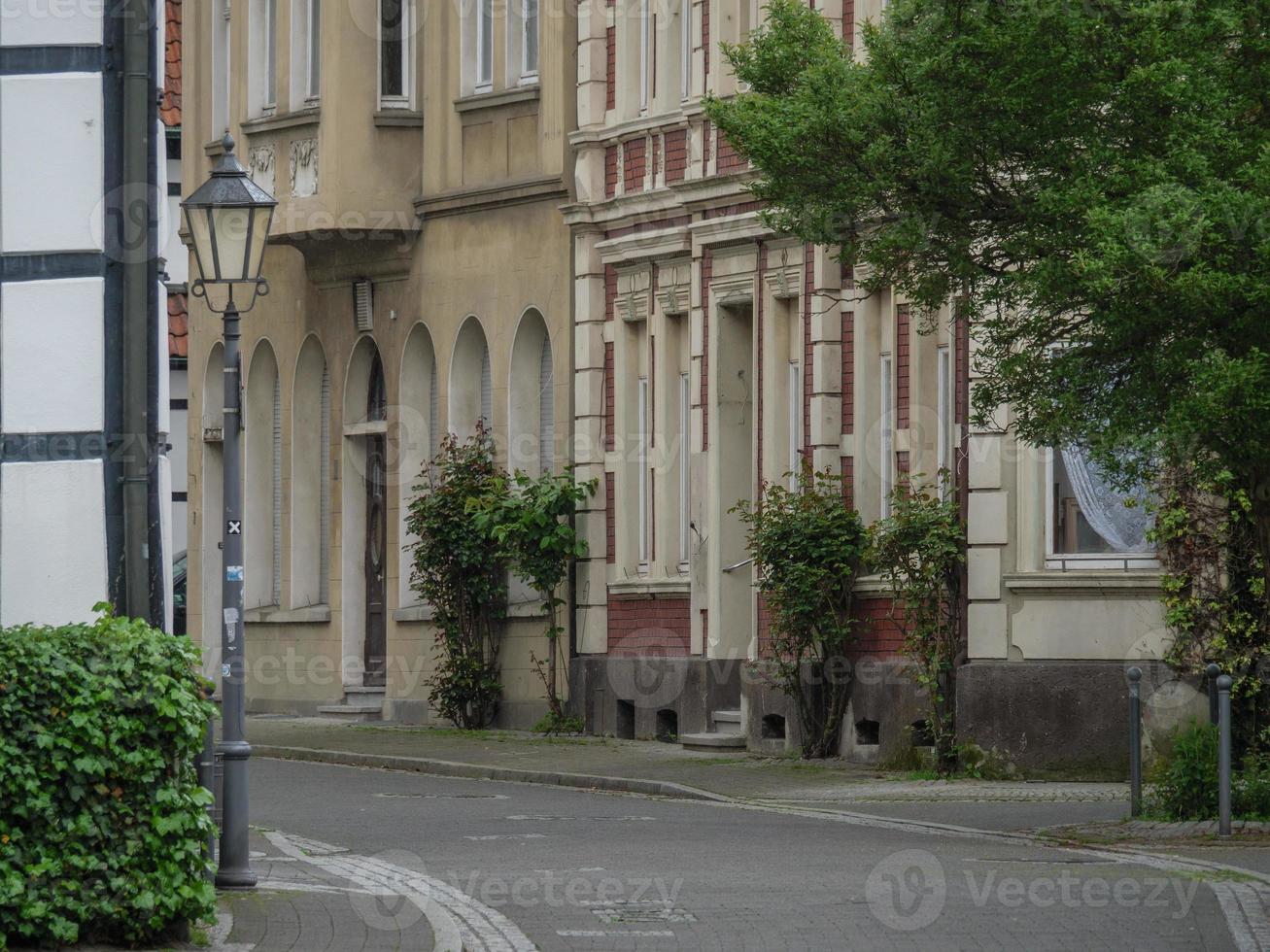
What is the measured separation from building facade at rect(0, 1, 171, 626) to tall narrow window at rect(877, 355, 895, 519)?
12.4 m

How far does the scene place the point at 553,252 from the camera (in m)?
30.3

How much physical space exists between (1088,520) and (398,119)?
39.3 ft

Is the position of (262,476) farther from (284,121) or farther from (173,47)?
(173,47)

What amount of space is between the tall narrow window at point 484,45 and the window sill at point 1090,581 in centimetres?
1099

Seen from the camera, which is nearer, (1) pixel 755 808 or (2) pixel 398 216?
(1) pixel 755 808

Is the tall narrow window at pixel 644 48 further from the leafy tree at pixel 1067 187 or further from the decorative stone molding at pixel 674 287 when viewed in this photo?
the leafy tree at pixel 1067 187

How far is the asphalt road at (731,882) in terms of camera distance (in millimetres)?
12719

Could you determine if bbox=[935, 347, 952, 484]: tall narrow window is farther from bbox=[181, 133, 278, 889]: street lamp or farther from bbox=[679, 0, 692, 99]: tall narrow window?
bbox=[181, 133, 278, 889]: street lamp

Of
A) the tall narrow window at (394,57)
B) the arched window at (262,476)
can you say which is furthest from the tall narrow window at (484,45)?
the arched window at (262,476)

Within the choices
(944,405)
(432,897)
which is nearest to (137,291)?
(432,897)

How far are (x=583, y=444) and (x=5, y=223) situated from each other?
54.0 ft

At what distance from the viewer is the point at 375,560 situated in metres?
33.5

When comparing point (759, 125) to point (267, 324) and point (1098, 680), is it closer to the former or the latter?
point (1098, 680)

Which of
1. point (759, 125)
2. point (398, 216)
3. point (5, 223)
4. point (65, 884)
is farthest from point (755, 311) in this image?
point (65, 884)
